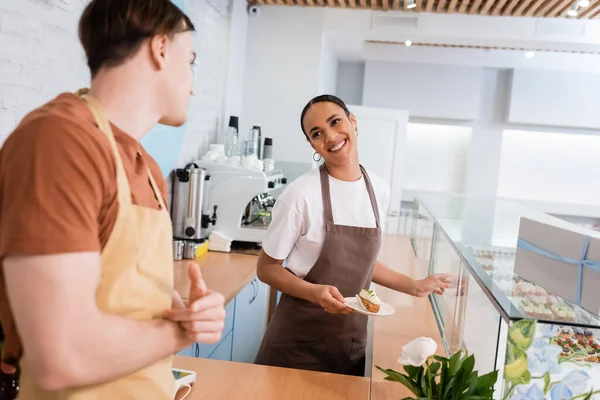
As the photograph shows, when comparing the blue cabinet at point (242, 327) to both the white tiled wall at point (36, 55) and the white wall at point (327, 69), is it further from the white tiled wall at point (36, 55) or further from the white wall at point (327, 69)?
the white wall at point (327, 69)

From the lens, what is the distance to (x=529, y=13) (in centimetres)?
459

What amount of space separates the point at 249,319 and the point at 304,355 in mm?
1392

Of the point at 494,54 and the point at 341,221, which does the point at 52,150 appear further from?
the point at 494,54

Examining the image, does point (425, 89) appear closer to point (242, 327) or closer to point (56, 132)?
point (242, 327)

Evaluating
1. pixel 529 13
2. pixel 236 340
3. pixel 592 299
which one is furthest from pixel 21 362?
pixel 529 13

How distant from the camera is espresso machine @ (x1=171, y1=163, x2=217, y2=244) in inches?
132

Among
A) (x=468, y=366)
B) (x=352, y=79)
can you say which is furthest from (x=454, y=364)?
(x=352, y=79)

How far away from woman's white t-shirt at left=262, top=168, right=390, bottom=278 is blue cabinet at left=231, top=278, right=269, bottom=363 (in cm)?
114

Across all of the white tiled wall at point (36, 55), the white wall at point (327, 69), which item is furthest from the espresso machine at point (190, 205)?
the white wall at point (327, 69)

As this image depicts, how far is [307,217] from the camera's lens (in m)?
2.00

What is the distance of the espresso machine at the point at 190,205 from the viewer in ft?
11.0

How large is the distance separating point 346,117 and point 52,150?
4.89 feet

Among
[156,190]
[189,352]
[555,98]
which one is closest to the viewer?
[156,190]

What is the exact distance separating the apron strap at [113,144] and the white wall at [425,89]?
229 inches
